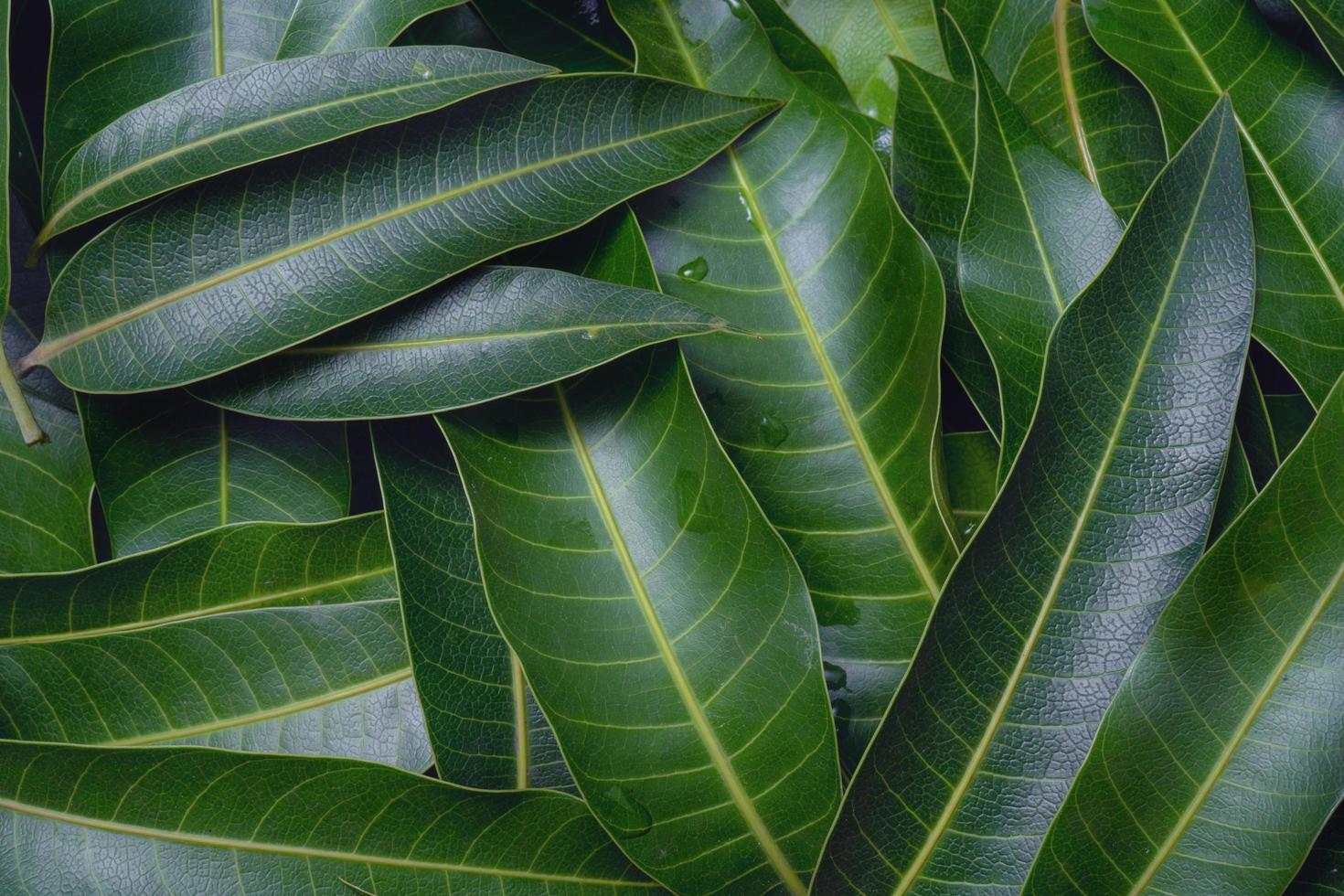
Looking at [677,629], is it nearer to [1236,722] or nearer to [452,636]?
[452,636]

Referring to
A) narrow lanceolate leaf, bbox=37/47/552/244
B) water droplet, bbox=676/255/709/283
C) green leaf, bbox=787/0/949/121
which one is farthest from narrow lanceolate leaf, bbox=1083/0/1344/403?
narrow lanceolate leaf, bbox=37/47/552/244

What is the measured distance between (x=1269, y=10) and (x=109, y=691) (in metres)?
1.07

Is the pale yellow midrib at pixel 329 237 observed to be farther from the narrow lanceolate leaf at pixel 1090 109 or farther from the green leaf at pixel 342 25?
the narrow lanceolate leaf at pixel 1090 109

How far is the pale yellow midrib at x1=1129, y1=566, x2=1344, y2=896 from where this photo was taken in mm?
628

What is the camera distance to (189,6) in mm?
799

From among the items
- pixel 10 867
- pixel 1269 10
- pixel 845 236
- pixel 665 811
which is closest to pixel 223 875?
pixel 10 867

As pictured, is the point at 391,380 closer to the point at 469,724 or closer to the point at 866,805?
the point at 469,724

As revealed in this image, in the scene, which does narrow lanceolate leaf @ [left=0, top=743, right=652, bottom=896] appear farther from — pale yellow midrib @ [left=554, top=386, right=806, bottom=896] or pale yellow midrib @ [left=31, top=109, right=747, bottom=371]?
pale yellow midrib @ [left=31, top=109, right=747, bottom=371]

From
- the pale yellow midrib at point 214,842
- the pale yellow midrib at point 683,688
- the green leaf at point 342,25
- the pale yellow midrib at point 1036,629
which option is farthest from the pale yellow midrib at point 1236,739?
the green leaf at point 342,25

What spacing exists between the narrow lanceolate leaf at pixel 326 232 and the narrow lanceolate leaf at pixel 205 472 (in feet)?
0.21

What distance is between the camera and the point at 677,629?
2.28 ft

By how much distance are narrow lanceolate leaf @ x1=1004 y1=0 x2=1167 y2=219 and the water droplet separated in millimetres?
314

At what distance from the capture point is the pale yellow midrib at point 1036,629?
66 cm

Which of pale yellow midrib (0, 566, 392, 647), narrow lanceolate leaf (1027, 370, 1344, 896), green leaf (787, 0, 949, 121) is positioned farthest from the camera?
green leaf (787, 0, 949, 121)
